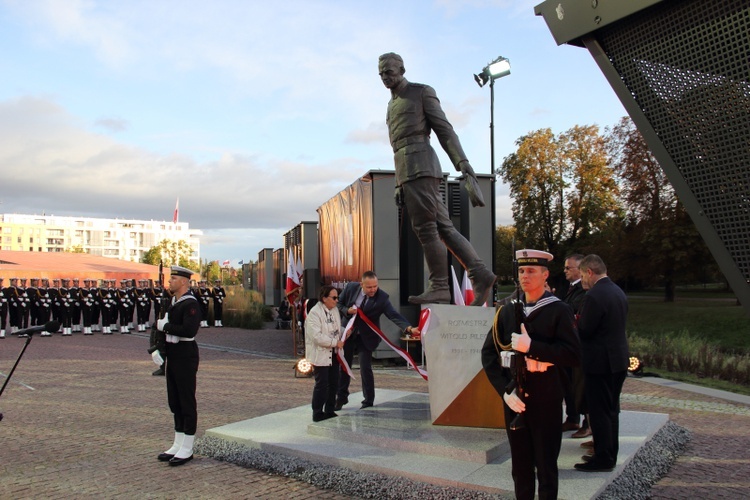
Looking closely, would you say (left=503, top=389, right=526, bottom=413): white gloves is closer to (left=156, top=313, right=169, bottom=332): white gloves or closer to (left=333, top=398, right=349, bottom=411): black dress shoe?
(left=156, top=313, right=169, bottom=332): white gloves

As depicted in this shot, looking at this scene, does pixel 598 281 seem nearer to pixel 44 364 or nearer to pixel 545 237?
pixel 44 364

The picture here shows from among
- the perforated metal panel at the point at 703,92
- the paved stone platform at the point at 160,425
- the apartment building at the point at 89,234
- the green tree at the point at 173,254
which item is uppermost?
the apartment building at the point at 89,234

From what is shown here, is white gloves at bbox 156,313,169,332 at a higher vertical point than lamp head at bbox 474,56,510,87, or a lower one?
lower

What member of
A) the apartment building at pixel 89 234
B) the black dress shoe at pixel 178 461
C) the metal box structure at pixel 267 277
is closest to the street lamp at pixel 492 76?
the black dress shoe at pixel 178 461

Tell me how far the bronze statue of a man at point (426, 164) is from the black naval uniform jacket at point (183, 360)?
2.68 m

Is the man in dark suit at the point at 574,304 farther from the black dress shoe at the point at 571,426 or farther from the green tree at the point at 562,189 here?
the green tree at the point at 562,189

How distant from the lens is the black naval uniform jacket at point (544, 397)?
3646mm

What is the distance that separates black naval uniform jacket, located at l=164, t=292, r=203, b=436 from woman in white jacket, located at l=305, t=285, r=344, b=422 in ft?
4.79

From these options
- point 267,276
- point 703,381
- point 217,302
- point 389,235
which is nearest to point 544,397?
point 703,381

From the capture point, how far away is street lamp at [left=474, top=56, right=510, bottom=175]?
18513mm

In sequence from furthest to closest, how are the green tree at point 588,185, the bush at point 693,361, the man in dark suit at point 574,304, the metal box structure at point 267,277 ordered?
the metal box structure at point 267,277 < the green tree at point 588,185 < the bush at point 693,361 < the man in dark suit at point 574,304

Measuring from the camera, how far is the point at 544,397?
3.69 metres

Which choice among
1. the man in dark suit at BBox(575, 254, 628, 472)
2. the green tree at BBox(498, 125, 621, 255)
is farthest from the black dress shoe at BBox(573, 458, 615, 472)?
the green tree at BBox(498, 125, 621, 255)

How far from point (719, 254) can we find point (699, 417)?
666 cm
